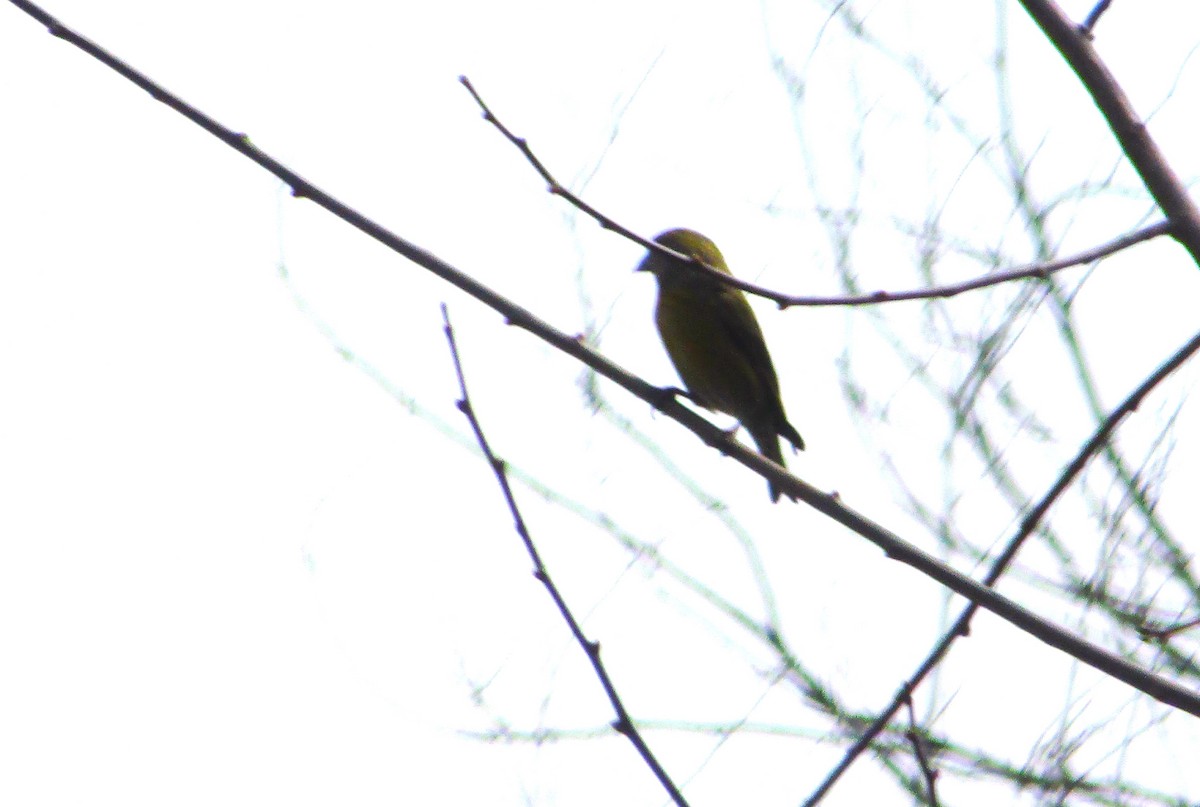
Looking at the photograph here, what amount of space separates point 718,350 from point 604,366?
260 centimetres

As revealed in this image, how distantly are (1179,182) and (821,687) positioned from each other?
105 inches

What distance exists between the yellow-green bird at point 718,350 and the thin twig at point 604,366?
8.17 feet

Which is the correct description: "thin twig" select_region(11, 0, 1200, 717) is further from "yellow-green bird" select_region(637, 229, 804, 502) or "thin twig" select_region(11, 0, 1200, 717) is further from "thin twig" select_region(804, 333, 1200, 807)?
"yellow-green bird" select_region(637, 229, 804, 502)

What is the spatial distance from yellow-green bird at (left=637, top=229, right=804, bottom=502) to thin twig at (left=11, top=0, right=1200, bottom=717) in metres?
2.49

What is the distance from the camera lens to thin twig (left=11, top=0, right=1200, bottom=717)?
226 centimetres

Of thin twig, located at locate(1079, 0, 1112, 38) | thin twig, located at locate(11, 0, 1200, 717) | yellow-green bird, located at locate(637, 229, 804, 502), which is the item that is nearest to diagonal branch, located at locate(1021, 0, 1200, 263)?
thin twig, located at locate(1079, 0, 1112, 38)

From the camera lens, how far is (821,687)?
15.5 ft

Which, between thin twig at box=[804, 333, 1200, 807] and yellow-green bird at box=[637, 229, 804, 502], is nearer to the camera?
thin twig at box=[804, 333, 1200, 807]

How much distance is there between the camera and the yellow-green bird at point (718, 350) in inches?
199

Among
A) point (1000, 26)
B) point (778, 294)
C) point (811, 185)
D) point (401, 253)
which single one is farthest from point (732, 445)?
point (1000, 26)

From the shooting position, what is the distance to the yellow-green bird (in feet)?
16.6

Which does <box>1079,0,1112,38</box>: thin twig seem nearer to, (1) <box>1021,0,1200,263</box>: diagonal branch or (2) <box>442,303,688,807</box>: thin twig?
(1) <box>1021,0,1200,263</box>: diagonal branch

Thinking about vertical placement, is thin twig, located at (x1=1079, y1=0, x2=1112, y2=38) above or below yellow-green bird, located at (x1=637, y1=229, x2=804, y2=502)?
below

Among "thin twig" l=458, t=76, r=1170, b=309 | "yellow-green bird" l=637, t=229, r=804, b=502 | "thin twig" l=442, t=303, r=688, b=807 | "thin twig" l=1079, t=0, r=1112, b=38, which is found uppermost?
"yellow-green bird" l=637, t=229, r=804, b=502
